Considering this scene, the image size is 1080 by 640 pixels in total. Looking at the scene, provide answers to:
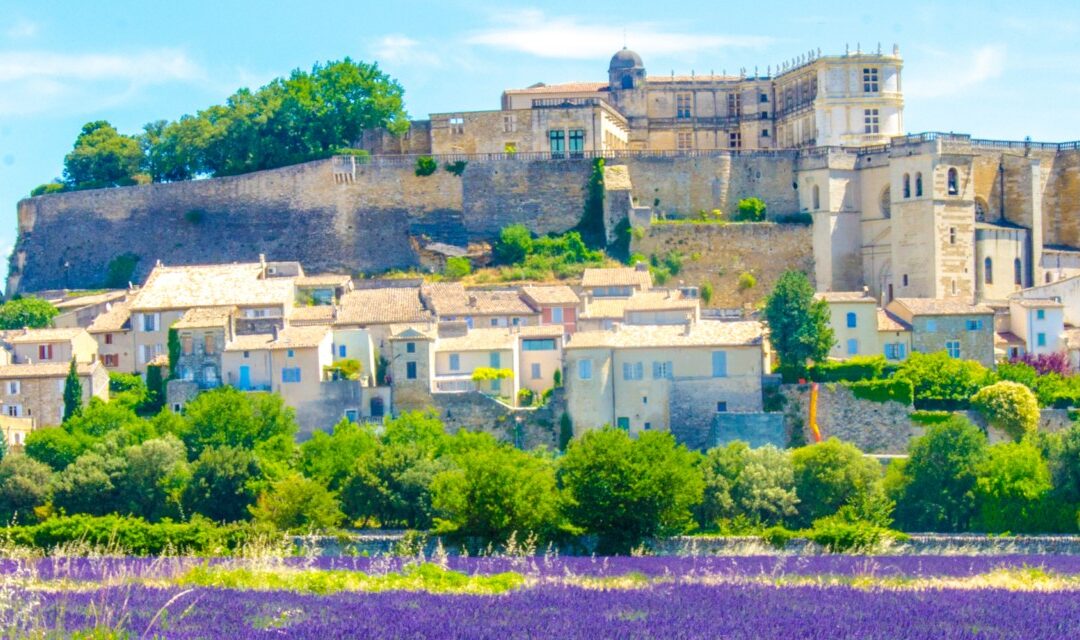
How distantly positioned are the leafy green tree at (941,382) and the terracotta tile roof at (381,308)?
49.5 ft

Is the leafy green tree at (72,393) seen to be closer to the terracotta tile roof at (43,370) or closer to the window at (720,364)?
the terracotta tile roof at (43,370)

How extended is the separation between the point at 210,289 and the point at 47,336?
5502mm

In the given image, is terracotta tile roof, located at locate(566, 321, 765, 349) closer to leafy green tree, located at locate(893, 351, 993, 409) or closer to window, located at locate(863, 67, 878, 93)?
leafy green tree, located at locate(893, 351, 993, 409)

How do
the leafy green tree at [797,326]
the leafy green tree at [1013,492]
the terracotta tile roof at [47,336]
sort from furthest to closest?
1. the terracotta tile roof at [47,336]
2. the leafy green tree at [797,326]
3. the leafy green tree at [1013,492]

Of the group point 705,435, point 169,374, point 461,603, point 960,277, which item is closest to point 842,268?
point 960,277

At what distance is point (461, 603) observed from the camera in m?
33.1

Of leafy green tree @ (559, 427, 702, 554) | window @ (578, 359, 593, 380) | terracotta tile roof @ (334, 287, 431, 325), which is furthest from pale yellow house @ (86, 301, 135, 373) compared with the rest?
leafy green tree @ (559, 427, 702, 554)

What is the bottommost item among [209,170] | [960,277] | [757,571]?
[757,571]

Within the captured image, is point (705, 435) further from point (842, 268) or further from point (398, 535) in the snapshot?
point (842, 268)

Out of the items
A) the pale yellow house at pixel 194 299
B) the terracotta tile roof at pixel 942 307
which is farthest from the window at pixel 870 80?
the pale yellow house at pixel 194 299

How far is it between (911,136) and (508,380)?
72.7 feet

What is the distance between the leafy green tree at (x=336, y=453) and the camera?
1993 inches

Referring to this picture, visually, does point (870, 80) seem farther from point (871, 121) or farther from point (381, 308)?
point (381, 308)

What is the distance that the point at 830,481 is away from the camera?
162 feet
